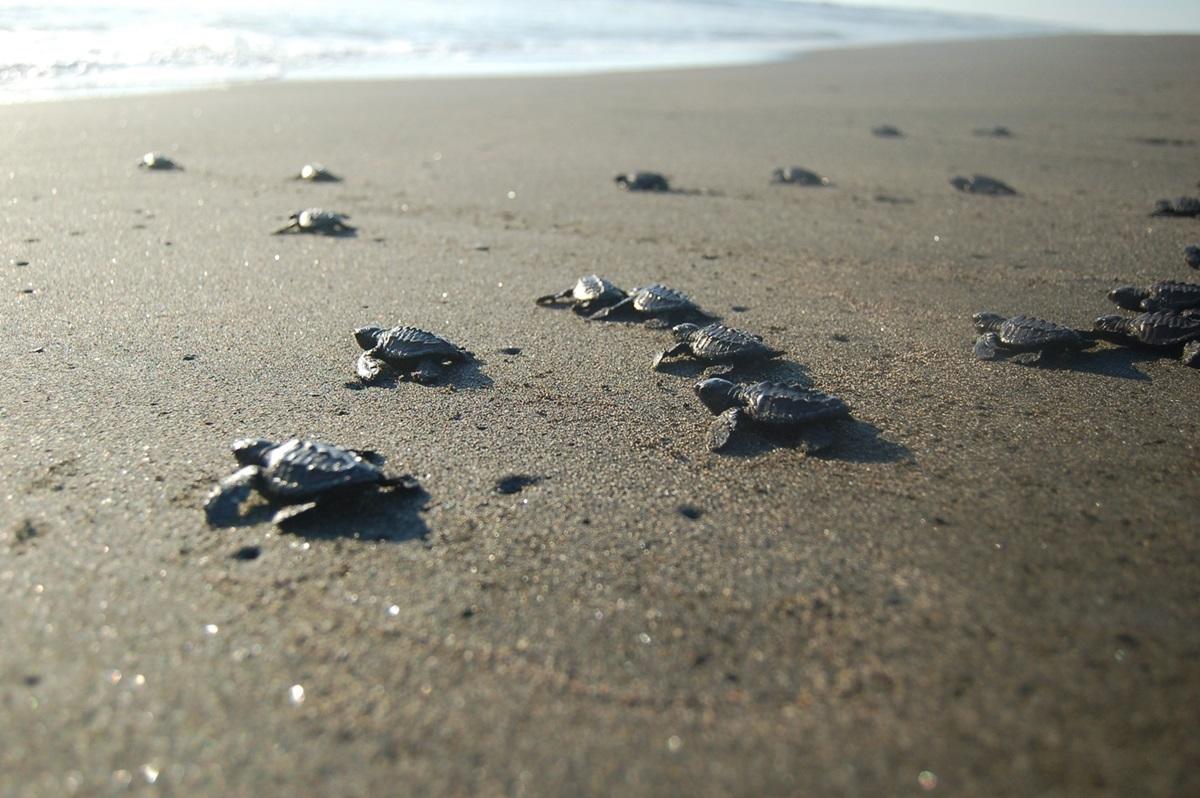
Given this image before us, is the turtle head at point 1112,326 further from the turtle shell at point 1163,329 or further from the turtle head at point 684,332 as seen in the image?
the turtle head at point 684,332

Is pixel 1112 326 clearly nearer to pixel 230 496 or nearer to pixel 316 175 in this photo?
pixel 230 496

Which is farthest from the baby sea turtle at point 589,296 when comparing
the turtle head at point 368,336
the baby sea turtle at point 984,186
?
the baby sea turtle at point 984,186

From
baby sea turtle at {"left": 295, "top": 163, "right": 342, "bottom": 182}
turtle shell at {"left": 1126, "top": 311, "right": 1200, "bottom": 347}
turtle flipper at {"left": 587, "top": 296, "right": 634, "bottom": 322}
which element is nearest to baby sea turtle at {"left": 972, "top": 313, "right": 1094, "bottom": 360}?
turtle shell at {"left": 1126, "top": 311, "right": 1200, "bottom": 347}

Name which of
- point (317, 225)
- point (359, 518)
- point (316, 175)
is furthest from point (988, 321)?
point (316, 175)

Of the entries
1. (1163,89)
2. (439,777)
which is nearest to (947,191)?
(439,777)

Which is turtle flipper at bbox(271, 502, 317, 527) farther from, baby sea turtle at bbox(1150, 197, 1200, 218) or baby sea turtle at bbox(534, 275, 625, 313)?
baby sea turtle at bbox(1150, 197, 1200, 218)
